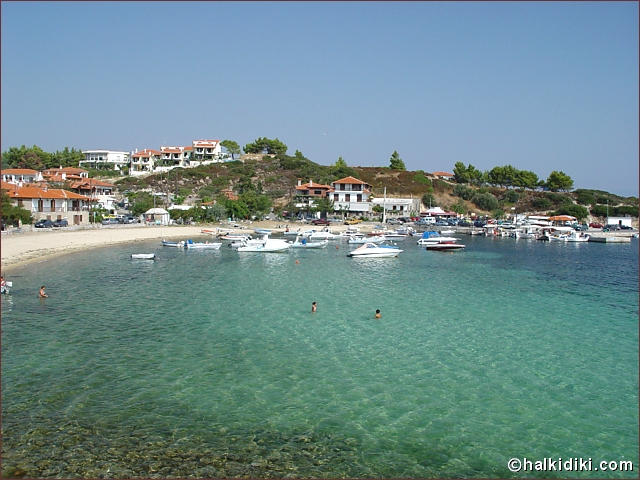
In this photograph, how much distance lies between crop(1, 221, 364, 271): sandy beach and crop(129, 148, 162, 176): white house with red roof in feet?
204

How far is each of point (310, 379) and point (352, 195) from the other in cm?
8306

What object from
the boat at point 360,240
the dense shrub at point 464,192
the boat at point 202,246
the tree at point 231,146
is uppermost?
the tree at point 231,146

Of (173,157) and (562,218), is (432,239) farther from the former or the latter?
(173,157)

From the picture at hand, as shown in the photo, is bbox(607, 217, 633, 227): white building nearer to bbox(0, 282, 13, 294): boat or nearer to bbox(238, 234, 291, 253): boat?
bbox(238, 234, 291, 253): boat

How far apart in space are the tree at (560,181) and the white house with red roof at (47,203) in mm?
104154

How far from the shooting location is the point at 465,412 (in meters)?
13.6

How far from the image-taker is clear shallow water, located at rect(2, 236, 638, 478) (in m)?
11.5

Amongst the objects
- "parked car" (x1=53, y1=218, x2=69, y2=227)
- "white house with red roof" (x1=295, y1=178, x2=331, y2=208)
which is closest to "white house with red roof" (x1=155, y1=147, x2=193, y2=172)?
"white house with red roof" (x1=295, y1=178, x2=331, y2=208)

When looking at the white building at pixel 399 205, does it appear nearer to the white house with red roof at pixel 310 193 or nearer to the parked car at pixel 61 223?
the white house with red roof at pixel 310 193

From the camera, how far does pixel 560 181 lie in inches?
4820

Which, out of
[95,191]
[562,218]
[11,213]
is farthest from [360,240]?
[95,191]

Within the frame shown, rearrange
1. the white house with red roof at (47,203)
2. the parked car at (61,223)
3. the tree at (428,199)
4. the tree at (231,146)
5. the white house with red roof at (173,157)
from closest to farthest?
the parked car at (61,223) → the white house with red roof at (47,203) → the tree at (428,199) → the white house with red roof at (173,157) → the tree at (231,146)

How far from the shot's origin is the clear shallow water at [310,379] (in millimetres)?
11508

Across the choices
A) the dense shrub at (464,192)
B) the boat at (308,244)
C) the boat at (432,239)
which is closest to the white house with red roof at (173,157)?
the dense shrub at (464,192)
